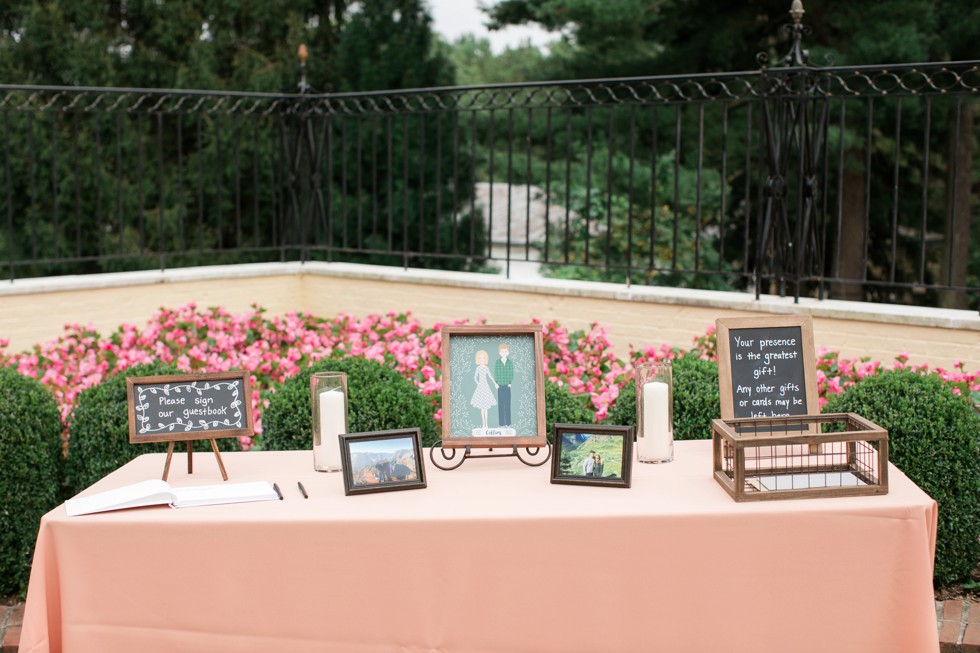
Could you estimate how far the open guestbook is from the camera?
2.54 meters

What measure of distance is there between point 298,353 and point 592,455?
2.74 metres

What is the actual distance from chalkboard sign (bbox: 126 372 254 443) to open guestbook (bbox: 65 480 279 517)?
0.17 metres

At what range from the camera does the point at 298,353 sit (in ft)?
17.0

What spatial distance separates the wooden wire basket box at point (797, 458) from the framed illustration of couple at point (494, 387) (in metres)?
0.52

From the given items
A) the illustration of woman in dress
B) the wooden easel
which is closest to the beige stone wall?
the illustration of woman in dress

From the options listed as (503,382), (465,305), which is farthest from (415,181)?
(503,382)

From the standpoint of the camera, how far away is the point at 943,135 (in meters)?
10.9

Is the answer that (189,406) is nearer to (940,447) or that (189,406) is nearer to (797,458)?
(797,458)

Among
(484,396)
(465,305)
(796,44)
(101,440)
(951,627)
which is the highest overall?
(796,44)

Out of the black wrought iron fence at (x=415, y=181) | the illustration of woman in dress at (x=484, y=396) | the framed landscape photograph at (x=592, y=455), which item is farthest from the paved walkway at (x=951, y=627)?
the black wrought iron fence at (x=415, y=181)

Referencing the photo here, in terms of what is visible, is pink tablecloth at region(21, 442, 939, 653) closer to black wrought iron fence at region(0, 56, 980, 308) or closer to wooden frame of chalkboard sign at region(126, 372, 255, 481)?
wooden frame of chalkboard sign at region(126, 372, 255, 481)

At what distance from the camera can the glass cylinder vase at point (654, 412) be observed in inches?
114

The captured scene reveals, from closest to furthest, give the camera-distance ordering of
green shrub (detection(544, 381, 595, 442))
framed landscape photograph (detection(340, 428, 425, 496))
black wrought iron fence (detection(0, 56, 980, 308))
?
1. framed landscape photograph (detection(340, 428, 425, 496))
2. green shrub (detection(544, 381, 595, 442))
3. black wrought iron fence (detection(0, 56, 980, 308))

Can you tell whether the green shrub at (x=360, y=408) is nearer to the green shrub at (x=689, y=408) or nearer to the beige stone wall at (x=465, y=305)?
the green shrub at (x=689, y=408)
